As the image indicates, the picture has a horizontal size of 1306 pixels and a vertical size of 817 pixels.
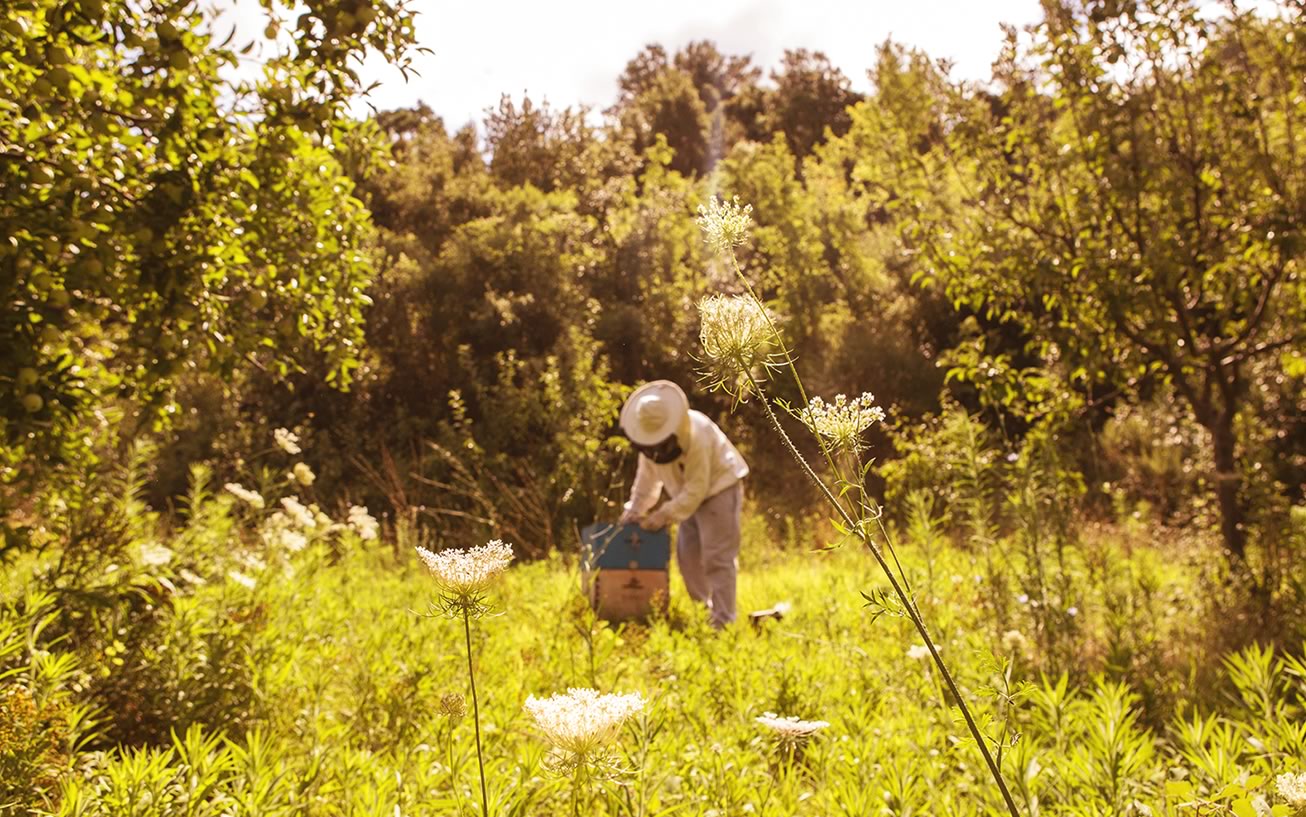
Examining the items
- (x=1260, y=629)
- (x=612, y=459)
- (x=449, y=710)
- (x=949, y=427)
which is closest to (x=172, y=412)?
(x=449, y=710)

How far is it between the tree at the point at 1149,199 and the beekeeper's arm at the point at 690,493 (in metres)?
1.92

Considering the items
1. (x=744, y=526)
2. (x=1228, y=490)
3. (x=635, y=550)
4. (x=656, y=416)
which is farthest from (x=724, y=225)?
(x=744, y=526)

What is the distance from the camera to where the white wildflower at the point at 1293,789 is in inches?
46.6

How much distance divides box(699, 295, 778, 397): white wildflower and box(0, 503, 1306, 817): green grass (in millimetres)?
405

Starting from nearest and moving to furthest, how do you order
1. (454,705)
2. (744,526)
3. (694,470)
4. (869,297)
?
1. (454,705)
2. (694,470)
3. (744,526)
4. (869,297)

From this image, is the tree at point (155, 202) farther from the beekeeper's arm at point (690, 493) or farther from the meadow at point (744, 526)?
the beekeeper's arm at point (690, 493)

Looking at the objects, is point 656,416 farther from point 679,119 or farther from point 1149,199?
point 679,119

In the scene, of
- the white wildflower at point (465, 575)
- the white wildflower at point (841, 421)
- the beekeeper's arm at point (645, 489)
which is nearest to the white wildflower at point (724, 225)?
the white wildflower at point (841, 421)

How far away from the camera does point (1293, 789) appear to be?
123cm

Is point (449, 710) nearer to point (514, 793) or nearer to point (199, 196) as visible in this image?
point (514, 793)

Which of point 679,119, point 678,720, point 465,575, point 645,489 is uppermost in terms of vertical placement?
point 679,119

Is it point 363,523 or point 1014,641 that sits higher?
point 363,523

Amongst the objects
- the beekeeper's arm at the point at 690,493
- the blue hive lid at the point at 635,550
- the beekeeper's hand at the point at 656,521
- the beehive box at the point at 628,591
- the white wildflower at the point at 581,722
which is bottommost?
the beehive box at the point at 628,591

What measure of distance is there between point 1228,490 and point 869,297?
1028cm
